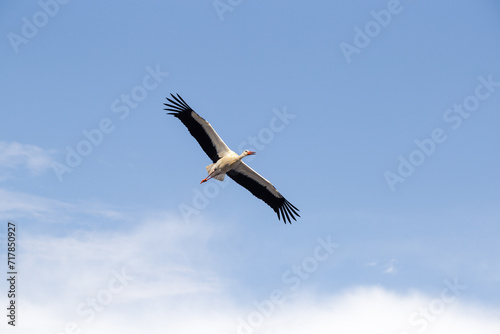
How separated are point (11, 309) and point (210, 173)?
10.4 metres

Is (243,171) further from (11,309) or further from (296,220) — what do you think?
(11,309)

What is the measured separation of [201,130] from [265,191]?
4606 millimetres

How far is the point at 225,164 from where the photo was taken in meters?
28.5

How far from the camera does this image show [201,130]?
28281 millimetres

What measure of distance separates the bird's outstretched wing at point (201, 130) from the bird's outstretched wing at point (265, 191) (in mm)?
1511

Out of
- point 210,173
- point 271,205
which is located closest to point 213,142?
point 210,173

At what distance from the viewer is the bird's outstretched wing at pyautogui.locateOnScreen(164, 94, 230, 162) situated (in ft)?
91.7

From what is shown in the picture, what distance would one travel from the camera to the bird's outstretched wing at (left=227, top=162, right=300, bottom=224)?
97.5ft

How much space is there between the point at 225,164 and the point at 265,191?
2872 millimetres

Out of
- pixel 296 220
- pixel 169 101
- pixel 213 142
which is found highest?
pixel 169 101

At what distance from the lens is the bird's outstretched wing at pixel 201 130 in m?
28.0

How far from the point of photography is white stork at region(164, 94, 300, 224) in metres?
28.0

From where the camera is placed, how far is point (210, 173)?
2881 centimetres

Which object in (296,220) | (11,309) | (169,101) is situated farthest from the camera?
(296,220)
